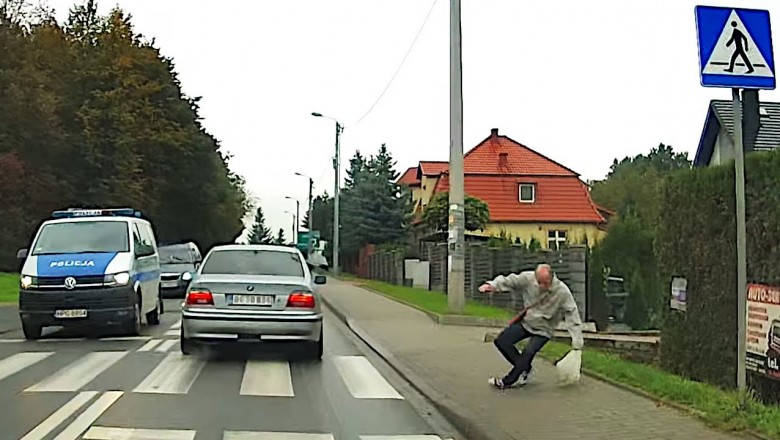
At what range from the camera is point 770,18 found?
8688mm

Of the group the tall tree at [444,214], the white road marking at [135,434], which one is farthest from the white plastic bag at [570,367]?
the tall tree at [444,214]

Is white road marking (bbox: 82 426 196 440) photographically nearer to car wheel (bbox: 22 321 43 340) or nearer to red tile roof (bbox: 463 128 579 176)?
car wheel (bbox: 22 321 43 340)

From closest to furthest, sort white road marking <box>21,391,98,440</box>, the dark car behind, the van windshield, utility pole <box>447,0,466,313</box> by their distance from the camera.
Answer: white road marking <box>21,391,98,440</box> < the van windshield < utility pole <box>447,0,466,313</box> < the dark car behind

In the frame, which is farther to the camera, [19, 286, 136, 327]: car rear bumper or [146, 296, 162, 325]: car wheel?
[146, 296, 162, 325]: car wheel

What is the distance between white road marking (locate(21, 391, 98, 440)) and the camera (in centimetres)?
861

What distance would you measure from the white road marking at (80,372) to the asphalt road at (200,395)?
12 millimetres

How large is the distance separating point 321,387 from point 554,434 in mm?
4012

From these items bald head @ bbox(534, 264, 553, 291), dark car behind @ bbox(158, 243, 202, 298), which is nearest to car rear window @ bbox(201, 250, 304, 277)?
bald head @ bbox(534, 264, 553, 291)

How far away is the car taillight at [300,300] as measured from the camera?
45.7ft

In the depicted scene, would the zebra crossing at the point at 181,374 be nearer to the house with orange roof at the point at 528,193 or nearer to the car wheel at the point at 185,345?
the car wheel at the point at 185,345

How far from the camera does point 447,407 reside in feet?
33.7

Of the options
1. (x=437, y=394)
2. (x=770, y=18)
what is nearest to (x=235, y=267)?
(x=437, y=394)

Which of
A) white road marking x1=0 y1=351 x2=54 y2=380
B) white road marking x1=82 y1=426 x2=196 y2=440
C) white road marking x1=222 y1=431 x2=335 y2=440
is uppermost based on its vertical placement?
white road marking x1=0 y1=351 x2=54 y2=380

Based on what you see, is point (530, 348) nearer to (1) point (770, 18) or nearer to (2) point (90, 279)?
(1) point (770, 18)
